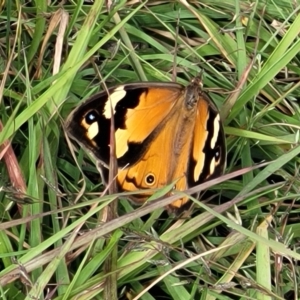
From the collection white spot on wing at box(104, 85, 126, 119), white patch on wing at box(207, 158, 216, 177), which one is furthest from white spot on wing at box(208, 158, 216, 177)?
white spot on wing at box(104, 85, 126, 119)

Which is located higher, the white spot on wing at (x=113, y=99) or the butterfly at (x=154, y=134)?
the white spot on wing at (x=113, y=99)

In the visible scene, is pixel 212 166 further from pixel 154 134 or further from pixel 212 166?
pixel 154 134

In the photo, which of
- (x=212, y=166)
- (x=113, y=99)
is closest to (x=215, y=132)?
(x=212, y=166)

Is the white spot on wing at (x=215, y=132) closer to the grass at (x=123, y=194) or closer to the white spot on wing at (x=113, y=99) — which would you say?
the grass at (x=123, y=194)

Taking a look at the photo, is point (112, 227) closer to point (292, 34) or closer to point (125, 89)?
point (125, 89)

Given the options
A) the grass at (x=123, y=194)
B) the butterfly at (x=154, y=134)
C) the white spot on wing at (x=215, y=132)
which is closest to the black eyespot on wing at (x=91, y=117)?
the butterfly at (x=154, y=134)

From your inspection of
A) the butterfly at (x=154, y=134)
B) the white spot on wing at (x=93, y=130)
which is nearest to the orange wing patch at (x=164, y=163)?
the butterfly at (x=154, y=134)

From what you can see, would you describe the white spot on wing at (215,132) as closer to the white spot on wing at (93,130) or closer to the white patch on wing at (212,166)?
the white patch on wing at (212,166)
